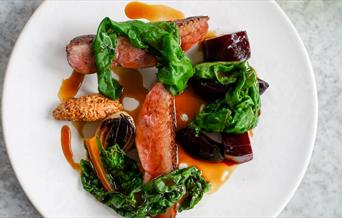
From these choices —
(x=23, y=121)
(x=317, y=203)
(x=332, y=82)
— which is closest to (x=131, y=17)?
(x=23, y=121)

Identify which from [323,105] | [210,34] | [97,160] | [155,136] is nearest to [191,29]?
[210,34]

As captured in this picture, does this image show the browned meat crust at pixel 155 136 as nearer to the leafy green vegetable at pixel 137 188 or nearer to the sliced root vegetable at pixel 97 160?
the leafy green vegetable at pixel 137 188

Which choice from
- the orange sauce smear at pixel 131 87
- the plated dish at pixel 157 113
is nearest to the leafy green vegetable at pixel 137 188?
the plated dish at pixel 157 113

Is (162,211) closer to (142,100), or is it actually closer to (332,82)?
(142,100)

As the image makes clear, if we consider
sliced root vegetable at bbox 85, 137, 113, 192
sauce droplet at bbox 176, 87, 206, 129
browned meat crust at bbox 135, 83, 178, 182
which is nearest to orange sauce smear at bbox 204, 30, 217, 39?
sauce droplet at bbox 176, 87, 206, 129

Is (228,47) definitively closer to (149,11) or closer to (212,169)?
(149,11)

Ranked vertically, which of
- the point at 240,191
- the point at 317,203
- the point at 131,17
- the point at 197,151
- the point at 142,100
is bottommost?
the point at 317,203

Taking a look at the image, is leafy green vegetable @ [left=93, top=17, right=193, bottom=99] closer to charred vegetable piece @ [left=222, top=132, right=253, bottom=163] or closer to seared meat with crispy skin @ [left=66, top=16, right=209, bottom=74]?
seared meat with crispy skin @ [left=66, top=16, right=209, bottom=74]
